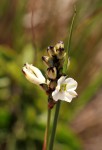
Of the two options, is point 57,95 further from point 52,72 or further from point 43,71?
point 43,71

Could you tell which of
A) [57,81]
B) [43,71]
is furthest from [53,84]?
[43,71]

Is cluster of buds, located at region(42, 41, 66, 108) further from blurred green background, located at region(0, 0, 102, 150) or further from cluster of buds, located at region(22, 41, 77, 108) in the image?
blurred green background, located at region(0, 0, 102, 150)

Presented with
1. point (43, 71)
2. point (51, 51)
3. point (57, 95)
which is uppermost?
point (43, 71)

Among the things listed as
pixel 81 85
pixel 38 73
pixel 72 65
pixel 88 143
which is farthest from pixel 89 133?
pixel 38 73

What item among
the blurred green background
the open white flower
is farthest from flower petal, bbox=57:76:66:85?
the blurred green background

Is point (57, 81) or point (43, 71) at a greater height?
point (43, 71)

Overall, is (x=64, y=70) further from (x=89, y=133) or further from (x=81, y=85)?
(x=89, y=133)
